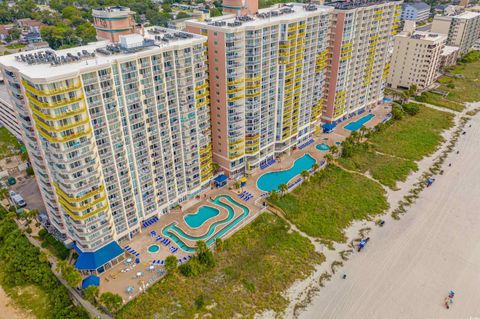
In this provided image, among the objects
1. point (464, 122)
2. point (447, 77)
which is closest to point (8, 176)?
point (464, 122)

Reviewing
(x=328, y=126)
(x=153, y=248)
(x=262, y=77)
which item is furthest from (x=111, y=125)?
(x=328, y=126)

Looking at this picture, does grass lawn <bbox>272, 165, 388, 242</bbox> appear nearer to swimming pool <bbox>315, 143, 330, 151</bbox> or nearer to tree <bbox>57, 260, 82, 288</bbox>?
swimming pool <bbox>315, 143, 330, 151</bbox>

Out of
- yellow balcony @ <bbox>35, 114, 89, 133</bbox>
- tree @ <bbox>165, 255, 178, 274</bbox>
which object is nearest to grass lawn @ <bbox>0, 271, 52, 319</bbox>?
tree @ <bbox>165, 255, 178, 274</bbox>

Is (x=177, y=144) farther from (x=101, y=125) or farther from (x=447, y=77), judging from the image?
(x=447, y=77)

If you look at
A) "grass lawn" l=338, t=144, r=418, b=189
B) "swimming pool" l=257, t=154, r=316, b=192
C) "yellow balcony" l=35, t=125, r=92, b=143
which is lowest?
"grass lawn" l=338, t=144, r=418, b=189

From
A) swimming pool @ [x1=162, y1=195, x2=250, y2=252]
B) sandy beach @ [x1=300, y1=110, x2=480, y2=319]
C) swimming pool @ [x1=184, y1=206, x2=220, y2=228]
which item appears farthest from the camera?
swimming pool @ [x1=184, y1=206, x2=220, y2=228]

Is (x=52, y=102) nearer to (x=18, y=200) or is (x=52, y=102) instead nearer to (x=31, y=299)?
(x=31, y=299)
